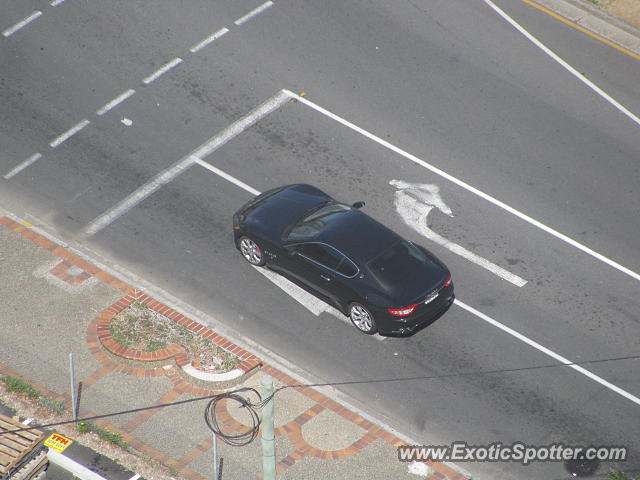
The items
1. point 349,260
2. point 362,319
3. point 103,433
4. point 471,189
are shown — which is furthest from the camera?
point 471,189

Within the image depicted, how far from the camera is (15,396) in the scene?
622 inches

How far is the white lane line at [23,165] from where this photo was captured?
20328 mm

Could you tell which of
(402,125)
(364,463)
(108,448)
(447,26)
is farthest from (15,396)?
(447,26)

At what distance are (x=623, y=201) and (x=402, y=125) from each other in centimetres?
495

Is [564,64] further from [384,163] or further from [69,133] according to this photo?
[69,133]

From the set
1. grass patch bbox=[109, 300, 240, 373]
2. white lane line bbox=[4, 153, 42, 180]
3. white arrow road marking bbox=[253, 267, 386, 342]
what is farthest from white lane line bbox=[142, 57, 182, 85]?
grass patch bbox=[109, 300, 240, 373]

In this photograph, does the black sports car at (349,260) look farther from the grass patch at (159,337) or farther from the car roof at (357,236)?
the grass patch at (159,337)

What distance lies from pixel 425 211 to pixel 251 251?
367 cm

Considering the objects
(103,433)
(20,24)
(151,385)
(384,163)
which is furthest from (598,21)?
(103,433)

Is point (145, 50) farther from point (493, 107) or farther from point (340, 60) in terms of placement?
point (493, 107)

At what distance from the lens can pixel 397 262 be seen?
17.1m

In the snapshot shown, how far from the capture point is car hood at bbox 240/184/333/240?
18125 mm

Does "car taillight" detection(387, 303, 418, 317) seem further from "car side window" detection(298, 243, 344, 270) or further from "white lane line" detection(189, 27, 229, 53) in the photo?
"white lane line" detection(189, 27, 229, 53)

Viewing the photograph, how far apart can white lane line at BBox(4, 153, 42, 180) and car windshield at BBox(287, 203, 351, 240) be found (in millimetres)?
6256
